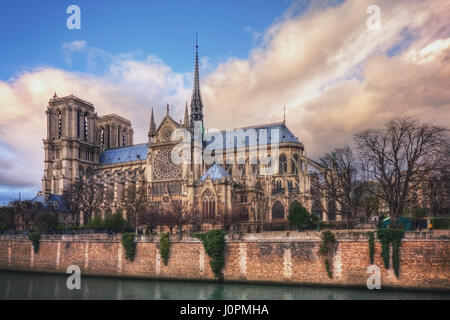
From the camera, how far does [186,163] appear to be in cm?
6438

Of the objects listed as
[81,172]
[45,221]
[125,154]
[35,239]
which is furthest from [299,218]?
[81,172]

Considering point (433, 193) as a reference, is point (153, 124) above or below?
above

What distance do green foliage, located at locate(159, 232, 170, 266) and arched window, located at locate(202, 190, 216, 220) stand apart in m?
15.1

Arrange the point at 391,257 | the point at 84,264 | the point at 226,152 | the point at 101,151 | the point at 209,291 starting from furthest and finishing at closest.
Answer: the point at 101,151 < the point at 226,152 < the point at 84,264 < the point at 209,291 < the point at 391,257

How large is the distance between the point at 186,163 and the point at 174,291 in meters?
34.4

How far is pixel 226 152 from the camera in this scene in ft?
223

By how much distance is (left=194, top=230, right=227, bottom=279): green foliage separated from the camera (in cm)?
3359

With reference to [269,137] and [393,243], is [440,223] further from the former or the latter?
[269,137]

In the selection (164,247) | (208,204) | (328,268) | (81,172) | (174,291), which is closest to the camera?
(328,268)

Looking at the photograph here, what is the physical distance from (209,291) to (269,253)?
5.40 metres

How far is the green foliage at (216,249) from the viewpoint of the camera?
3359cm

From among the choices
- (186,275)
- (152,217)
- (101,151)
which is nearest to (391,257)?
(186,275)

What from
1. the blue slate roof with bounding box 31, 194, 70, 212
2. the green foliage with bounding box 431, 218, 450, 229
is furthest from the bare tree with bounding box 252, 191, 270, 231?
the blue slate roof with bounding box 31, 194, 70, 212
